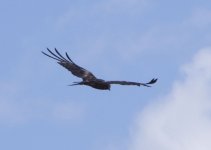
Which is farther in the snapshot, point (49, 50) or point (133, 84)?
point (49, 50)

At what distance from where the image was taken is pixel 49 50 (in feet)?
140

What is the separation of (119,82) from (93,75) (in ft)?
9.13

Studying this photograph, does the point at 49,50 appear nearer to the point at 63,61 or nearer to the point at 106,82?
the point at 63,61

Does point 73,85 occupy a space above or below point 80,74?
below

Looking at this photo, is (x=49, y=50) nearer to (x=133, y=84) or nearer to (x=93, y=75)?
(x=93, y=75)

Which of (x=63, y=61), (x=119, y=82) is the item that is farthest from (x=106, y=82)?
(x=63, y=61)

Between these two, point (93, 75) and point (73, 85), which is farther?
point (93, 75)

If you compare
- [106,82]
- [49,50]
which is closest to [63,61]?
[49,50]

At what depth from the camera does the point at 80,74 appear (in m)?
43.1

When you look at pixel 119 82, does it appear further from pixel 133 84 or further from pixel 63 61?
pixel 63 61

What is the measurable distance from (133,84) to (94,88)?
2171 mm

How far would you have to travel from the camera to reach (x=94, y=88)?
40656 millimetres

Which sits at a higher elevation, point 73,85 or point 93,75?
point 93,75

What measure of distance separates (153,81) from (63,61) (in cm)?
596
